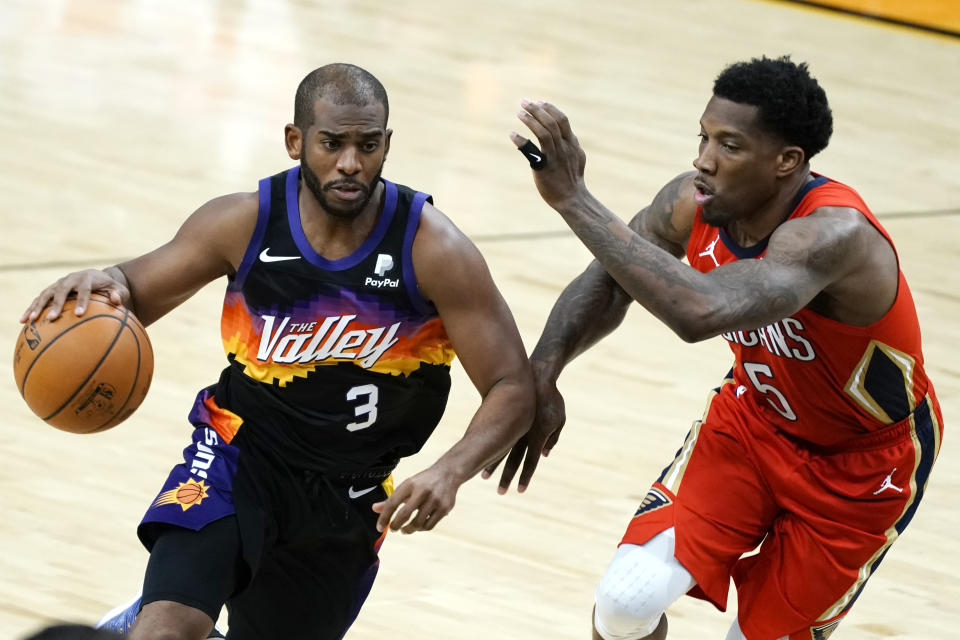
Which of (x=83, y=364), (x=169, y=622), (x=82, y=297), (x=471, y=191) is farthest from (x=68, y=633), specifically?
(x=471, y=191)

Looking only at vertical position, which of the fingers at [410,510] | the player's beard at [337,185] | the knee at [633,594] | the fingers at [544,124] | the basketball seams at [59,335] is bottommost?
the knee at [633,594]

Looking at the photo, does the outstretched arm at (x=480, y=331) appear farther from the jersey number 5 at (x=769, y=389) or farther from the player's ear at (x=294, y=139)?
the jersey number 5 at (x=769, y=389)

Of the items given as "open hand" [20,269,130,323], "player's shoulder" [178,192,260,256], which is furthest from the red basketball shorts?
"open hand" [20,269,130,323]

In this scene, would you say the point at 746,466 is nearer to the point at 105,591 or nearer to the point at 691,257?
the point at 691,257

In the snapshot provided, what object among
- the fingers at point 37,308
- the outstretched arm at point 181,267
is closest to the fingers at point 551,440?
the outstretched arm at point 181,267

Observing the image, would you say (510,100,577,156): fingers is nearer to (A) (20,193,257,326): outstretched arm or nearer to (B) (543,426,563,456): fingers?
(A) (20,193,257,326): outstretched arm

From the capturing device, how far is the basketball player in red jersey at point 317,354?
3797 mm

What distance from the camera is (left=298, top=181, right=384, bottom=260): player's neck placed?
390cm

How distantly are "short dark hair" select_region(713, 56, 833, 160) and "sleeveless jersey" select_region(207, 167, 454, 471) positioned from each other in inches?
32.4

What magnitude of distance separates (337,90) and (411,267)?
0.46 metres

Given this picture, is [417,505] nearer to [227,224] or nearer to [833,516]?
[227,224]

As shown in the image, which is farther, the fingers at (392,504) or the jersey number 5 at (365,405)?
the jersey number 5 at (365,405)

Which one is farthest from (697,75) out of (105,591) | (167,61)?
(105,591)

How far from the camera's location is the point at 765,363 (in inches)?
159
